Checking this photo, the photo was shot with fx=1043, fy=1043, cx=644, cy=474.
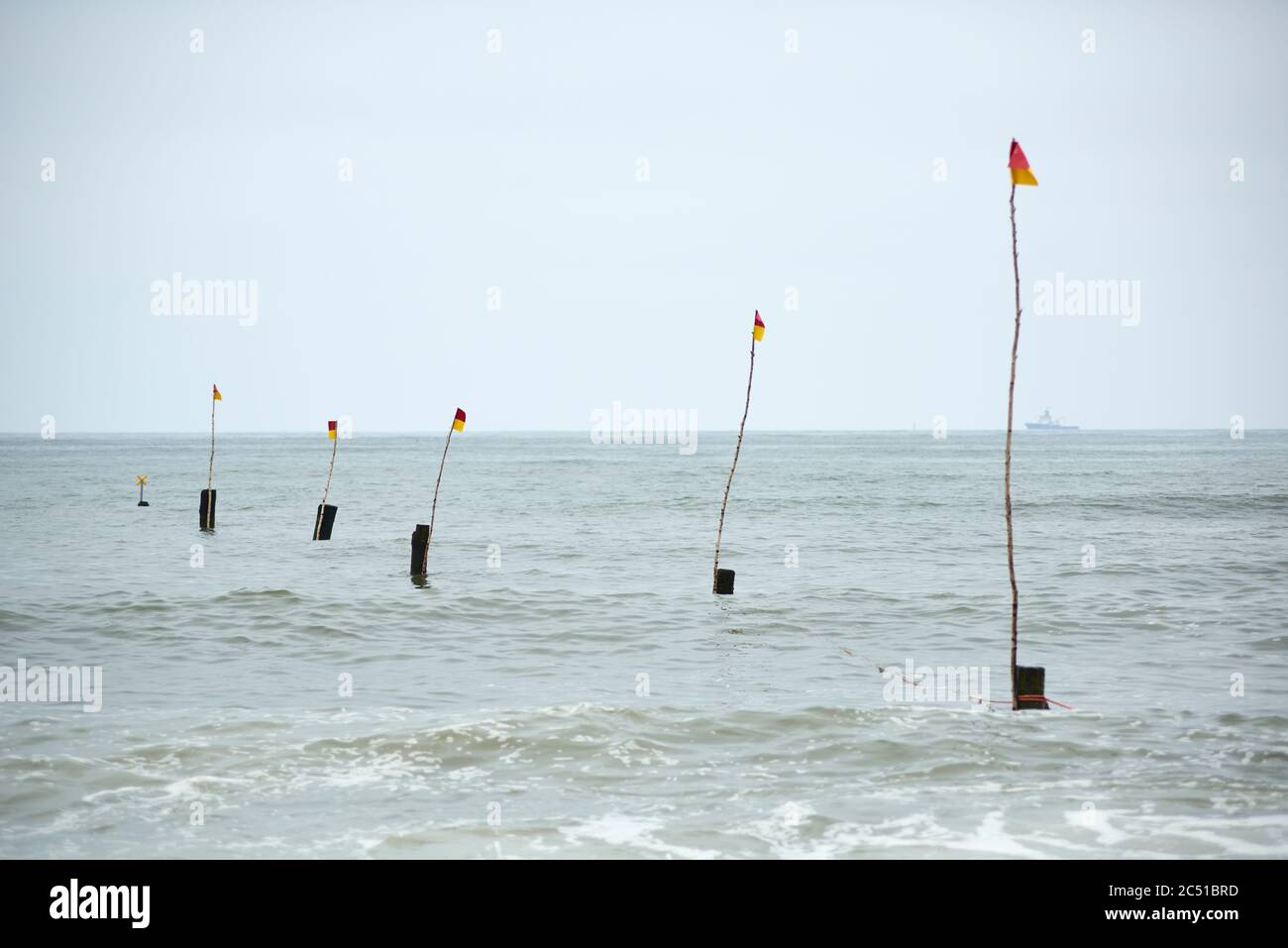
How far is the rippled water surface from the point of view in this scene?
358 inches

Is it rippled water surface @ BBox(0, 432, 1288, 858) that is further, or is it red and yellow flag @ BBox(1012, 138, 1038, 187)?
red and yellow flag @ BBox(1012, 138, 1038, 187)

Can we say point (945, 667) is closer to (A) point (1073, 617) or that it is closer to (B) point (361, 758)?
(A) point (1073, 617)
